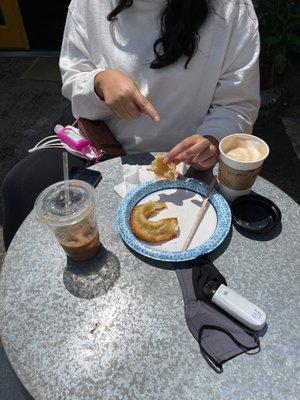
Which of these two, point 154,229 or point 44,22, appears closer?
point 154,229

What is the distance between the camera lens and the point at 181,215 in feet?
3.97

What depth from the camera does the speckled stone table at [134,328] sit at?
2.82ft

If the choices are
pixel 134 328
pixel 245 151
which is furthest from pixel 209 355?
pixel 245 151

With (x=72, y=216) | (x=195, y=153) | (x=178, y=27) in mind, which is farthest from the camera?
(x=178, y=27)

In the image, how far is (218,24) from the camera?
141cm

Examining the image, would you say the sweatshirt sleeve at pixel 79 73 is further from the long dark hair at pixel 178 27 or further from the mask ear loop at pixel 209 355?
the mask ear loop at pixel 209 355

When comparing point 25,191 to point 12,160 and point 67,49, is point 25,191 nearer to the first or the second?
point 67,49

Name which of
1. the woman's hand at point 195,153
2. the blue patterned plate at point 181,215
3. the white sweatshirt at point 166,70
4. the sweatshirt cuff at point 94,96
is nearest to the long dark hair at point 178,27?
the white sweatshirt at point 166,70

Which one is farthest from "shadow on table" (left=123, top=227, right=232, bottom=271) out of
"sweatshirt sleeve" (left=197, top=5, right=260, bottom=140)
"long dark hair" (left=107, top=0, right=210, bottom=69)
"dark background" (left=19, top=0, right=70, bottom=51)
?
"dark background" (left=19, top=0, right=70, bottom=51)

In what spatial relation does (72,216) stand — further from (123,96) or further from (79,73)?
(79,73)

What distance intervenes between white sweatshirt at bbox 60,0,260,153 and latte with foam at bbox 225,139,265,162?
0.19 meters

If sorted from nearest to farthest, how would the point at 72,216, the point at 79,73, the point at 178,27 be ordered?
the point at 72,216, the point at 178,27, the point at 79,73

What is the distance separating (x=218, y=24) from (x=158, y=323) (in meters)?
1.13

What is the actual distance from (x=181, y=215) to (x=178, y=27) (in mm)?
728
